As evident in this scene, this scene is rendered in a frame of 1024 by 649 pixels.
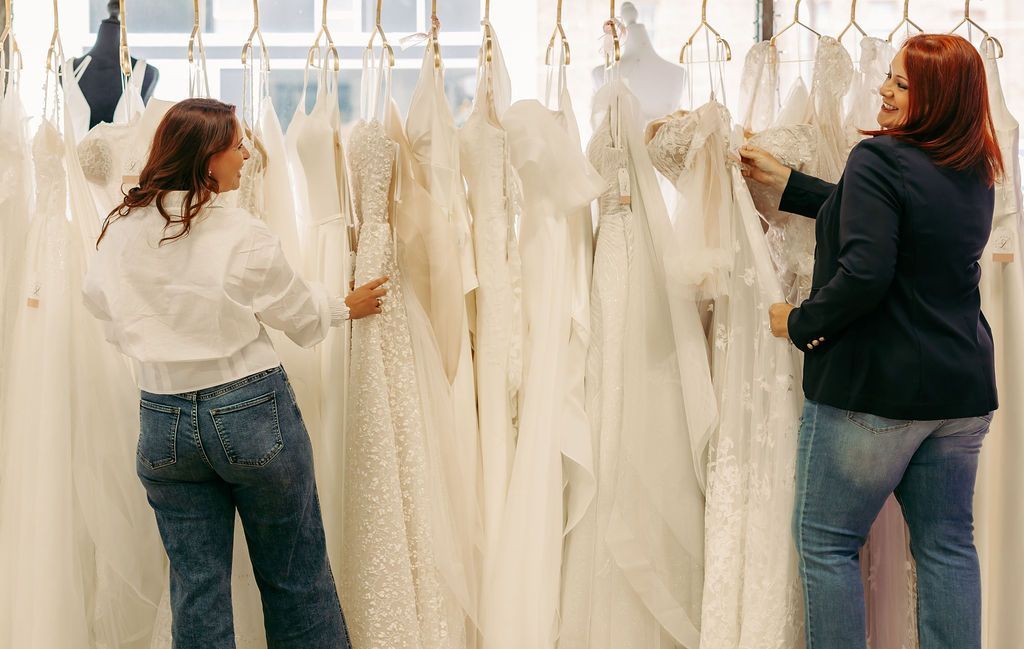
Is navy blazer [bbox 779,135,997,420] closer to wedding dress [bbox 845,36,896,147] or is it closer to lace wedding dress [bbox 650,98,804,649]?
lace wedding dress [bbox 650,98,804,649]

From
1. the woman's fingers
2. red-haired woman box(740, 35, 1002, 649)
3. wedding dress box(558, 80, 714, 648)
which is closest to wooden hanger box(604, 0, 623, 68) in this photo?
wedding dress box(558, 80, 714, 648)

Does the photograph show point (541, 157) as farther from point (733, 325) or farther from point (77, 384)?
point (77, 384)

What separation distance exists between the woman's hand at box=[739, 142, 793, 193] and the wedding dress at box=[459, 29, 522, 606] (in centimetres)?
45

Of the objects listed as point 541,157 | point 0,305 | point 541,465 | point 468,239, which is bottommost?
point 541,465

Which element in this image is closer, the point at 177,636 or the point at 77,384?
the point at 177,636

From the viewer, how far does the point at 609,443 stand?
173 cm

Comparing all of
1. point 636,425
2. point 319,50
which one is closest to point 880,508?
point 636,425

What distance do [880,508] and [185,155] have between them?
1308mm

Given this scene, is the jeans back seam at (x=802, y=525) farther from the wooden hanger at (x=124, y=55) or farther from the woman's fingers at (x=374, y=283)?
the wooden hanger at (x=124, y=55)

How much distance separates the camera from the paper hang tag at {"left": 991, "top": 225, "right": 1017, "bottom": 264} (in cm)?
170

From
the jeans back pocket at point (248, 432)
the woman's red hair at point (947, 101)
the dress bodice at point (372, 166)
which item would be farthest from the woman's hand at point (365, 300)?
the woman's red hair at point (947, 101)

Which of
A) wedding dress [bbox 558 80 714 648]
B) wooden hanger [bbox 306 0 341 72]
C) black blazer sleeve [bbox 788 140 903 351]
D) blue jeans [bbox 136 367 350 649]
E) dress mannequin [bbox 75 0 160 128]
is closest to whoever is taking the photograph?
black blazer sleeve [bbox 788 140 903 351]

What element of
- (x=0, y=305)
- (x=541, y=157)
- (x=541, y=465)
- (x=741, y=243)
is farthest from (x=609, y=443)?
(x=0, y=305)

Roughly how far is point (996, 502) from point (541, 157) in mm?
1154
